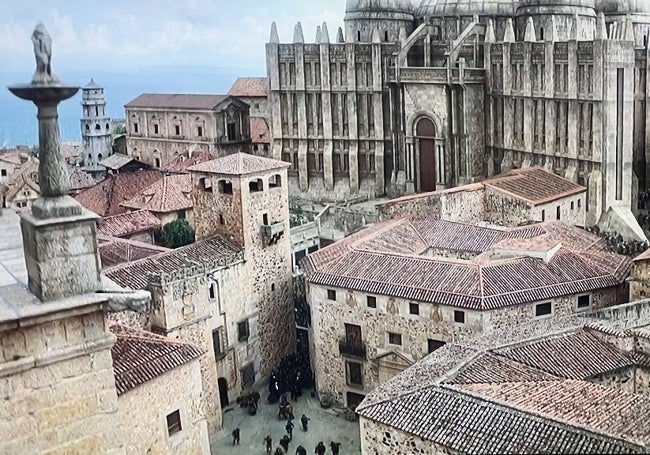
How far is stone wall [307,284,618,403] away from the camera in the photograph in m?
27.6

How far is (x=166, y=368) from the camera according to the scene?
21.9m

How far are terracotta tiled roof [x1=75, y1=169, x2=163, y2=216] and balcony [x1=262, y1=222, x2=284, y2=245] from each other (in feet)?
70.8

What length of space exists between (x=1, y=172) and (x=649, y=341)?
5630 cm

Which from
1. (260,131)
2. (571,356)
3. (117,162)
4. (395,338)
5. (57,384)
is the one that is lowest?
(395,338)

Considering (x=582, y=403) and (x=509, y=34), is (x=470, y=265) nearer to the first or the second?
(x=582, y=403)

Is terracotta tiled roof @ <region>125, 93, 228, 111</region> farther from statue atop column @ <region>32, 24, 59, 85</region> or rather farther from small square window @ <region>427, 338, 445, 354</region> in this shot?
statue atop column @ <region>32, 24, 59, 85</region>

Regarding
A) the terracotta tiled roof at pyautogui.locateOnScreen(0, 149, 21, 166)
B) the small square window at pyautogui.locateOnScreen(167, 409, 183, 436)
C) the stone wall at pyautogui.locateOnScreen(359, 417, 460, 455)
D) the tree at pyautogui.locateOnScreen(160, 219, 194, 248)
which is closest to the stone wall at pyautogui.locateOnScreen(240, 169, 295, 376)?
the small square window at pyautogui.locateOnScreen(167, 409, 183, 436)

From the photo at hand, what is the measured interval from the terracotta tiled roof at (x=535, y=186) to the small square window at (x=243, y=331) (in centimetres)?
1441

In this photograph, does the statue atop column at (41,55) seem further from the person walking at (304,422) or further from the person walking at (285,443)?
the person walking at (304,422)

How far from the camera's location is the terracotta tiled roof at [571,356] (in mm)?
21562

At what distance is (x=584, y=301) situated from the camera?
28719 millimetres

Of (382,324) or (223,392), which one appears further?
(223,392)

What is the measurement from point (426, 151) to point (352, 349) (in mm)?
23439

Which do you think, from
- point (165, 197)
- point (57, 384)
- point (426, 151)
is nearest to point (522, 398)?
point (57, 384)
